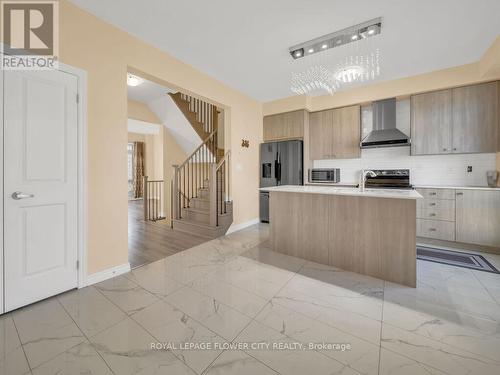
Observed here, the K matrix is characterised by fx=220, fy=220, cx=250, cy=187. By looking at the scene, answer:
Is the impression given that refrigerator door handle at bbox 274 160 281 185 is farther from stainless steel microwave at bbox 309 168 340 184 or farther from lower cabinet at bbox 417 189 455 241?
lower cabinet at bbox 417 189 455 241

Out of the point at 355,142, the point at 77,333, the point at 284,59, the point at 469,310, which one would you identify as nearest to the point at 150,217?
the point at 77,333

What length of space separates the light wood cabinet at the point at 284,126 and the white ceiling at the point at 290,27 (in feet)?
4.72

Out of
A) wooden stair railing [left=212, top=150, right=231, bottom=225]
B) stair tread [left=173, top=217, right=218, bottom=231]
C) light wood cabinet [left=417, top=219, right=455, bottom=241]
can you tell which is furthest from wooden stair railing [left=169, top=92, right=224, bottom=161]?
Result: light wood cabinet [left=417, top=219, right=455, bottom=241]

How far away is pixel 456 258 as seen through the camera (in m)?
3.07

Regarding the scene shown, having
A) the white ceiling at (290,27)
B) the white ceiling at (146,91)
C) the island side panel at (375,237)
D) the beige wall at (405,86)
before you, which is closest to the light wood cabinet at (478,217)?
the beige wall at (405,86)

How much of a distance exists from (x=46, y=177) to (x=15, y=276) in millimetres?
876

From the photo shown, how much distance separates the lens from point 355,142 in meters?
4.55

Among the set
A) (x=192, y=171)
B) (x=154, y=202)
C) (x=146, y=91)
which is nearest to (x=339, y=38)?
(x=192, y=171)

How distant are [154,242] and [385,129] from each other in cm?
468

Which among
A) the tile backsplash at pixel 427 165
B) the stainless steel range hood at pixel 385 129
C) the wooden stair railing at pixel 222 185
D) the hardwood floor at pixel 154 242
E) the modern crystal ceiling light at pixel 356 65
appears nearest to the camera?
the modern crystal ceiling light at pixel 356 65

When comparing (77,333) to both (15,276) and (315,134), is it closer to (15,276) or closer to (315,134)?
(15,276)

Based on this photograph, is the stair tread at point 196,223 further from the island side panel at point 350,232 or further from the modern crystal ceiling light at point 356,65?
the modern crystal ceiling light at point 356,65

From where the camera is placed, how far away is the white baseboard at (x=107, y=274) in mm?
2316

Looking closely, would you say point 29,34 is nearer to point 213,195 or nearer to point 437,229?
point 213,195
